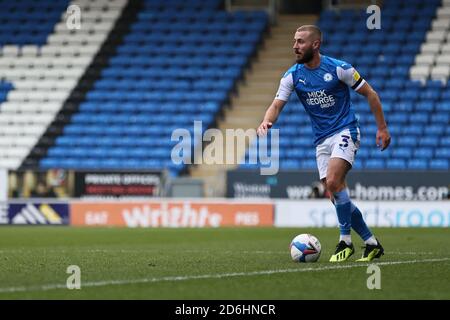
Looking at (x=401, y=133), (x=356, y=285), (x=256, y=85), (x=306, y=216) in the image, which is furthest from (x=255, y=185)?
(x=356, y=285)

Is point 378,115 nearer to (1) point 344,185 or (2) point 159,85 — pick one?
(1) point 344,185

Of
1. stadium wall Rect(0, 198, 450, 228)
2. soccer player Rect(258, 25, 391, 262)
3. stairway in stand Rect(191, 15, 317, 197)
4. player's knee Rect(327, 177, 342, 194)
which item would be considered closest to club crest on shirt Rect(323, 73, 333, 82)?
soccer player Rect(258, 25, 391, 262)

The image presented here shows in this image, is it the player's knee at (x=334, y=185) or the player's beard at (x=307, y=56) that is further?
the player's beard at (x=307, y=56)

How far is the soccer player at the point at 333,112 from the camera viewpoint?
10.6 m

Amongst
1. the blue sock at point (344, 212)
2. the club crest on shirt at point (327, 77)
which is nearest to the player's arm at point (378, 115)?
the club crest on shirt at point (327, 77)

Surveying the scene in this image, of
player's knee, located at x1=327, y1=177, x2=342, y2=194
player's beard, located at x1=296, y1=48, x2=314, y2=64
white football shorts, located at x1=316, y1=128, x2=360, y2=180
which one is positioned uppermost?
player's beard, located at x1=296, y1=48, x2=314, y2=64

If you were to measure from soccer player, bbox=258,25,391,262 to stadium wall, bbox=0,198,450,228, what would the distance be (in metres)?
13.4

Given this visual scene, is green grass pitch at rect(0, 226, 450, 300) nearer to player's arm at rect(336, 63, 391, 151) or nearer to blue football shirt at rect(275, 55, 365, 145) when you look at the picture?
blue football shirt at rect(275, 55, 365, 145)

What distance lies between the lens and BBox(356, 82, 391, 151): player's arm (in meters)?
10.2

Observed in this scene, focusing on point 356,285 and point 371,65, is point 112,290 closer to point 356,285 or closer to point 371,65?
point 356,285

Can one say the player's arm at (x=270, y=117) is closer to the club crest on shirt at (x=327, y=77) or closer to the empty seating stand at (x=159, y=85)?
the club crest on shirt at (x=327, y=77)

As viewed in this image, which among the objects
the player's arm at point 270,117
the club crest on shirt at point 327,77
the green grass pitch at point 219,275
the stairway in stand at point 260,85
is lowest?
the green grass pitch at point 219,275

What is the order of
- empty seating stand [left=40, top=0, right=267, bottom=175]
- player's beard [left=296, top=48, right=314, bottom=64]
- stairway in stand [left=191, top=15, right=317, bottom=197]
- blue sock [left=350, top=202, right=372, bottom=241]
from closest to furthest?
player's beard [left=296, top=48, right=314, bottom=64], blue sock [left=350, top=202, right=372, bottom=241], stairway in stand [left=191, top=15, right=317, bottom=197], empty seating stand [left=40, top=0, right=267, bottom=175]

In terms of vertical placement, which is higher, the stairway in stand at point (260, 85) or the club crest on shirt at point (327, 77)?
the stairway in stand at point (260, 85)
